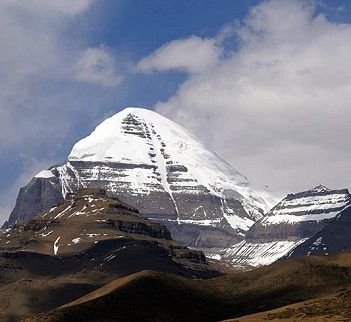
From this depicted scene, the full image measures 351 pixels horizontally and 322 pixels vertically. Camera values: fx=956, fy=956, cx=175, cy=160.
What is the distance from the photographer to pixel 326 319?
190875mm

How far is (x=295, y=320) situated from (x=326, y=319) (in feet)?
25.0

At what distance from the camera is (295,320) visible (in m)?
196
